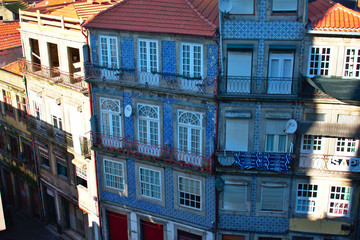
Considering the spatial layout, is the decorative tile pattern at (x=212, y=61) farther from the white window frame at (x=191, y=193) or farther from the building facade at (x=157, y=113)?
the white window frame at (x=191, y=193)

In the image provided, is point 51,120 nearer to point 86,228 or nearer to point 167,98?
point 86,228

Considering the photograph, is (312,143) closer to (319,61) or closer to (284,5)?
(319,61)

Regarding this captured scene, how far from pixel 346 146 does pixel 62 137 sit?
17386 millimetres

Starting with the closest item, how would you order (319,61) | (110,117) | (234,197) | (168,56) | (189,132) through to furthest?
(319,61), (168,56), (189,132), (234,197), (110,117)

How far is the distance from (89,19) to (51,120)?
8365 millimetres

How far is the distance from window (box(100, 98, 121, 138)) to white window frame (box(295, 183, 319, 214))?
10.6 meters

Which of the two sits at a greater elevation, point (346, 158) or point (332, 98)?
point (332, 98)

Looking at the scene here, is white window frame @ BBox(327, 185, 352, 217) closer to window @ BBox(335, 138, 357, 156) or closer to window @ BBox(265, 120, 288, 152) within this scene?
window @ BBox(335, 138, 357, 156)

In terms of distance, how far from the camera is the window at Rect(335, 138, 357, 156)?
20.9 meters

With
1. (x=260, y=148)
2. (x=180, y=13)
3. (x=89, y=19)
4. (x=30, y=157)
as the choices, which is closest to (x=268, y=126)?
(x=260, y=148)

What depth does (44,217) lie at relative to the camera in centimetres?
3247

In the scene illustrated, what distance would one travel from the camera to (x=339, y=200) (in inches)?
856

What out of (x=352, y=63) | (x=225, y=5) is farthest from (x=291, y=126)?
(x=225, y=5)

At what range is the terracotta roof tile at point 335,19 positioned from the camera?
19.1 metres
